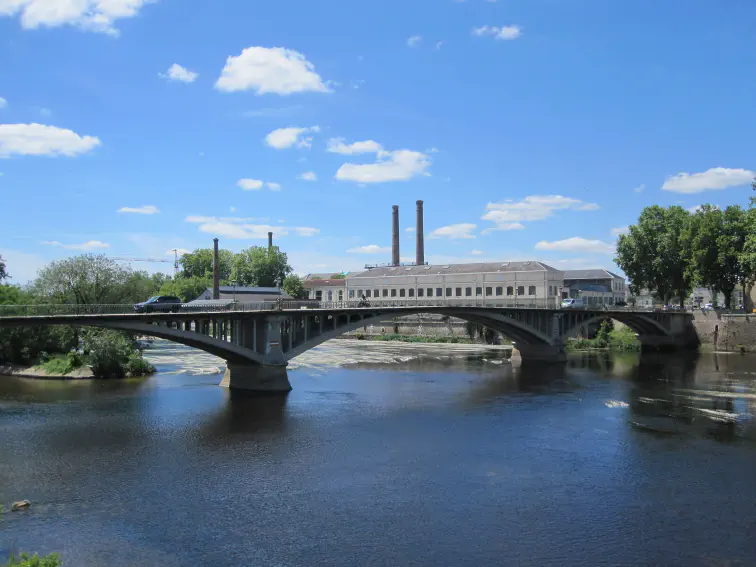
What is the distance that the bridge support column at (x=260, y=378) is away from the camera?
45.2 m

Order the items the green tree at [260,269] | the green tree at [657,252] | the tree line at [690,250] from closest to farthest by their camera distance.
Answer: the tree line at [690,250] < the green tree at [657,252] < the green tree at [260,269]

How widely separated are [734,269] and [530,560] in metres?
76.0

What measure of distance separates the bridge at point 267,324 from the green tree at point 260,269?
3090 inches

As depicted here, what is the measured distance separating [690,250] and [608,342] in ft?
52.7

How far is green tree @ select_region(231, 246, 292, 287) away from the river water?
90953 mm

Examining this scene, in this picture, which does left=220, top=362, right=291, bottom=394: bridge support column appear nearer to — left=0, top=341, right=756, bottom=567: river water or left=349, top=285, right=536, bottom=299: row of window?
left=0, top=341, right=756, bottom=567: river water

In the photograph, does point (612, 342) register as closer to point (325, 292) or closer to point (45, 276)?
point (325, 292)

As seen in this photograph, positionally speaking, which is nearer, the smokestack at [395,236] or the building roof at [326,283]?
the smokestack at [395,236]

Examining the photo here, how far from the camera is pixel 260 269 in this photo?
13800 centimetres

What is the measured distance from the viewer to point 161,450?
97.1ft

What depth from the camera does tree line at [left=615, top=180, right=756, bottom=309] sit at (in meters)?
80.8

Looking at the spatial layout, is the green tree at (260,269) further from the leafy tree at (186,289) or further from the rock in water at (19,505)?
the rock in water at (19,505)

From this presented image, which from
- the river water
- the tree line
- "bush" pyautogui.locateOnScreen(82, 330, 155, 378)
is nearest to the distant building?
the tree line

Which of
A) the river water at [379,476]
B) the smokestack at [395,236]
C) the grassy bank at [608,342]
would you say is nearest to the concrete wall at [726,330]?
the grassy bank at [608,342]
